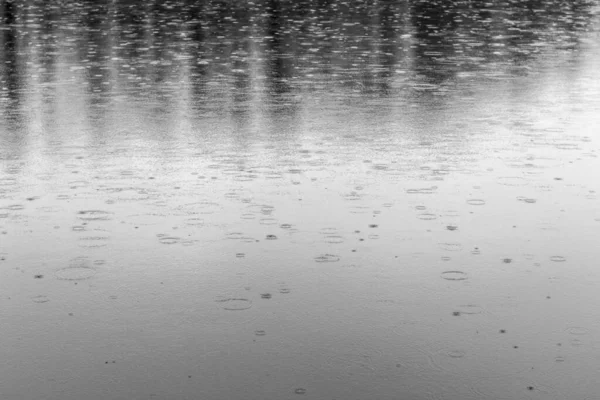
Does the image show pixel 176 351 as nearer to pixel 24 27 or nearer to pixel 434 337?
pixel 434 337

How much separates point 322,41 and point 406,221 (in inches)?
774

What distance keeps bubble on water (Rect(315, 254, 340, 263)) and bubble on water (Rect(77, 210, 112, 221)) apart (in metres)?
2.74

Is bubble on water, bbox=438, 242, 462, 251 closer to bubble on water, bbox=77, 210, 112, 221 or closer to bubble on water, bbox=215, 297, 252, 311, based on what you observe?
bubble on water, bbox=215, 297, 252, 311

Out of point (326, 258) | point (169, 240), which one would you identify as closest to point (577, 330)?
point (326, 258)

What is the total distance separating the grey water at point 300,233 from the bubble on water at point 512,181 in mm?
50

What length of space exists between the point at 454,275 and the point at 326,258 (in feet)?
4.45

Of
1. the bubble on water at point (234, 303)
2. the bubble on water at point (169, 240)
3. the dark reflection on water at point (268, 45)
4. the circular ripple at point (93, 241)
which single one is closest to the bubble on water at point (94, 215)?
the circular ripple at point (93, 241)

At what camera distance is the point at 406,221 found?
12.1 metres

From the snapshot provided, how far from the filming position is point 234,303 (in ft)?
31.2

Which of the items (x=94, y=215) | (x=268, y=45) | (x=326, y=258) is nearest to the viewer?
(x=326, y=258)

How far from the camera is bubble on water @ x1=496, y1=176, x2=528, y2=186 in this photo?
13.7 metres

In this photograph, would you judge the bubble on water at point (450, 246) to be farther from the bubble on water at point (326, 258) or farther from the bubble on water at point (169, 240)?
the bubble on water at point (169, 240)

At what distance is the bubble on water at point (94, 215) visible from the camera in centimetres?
1212

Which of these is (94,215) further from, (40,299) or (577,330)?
(577,330)
